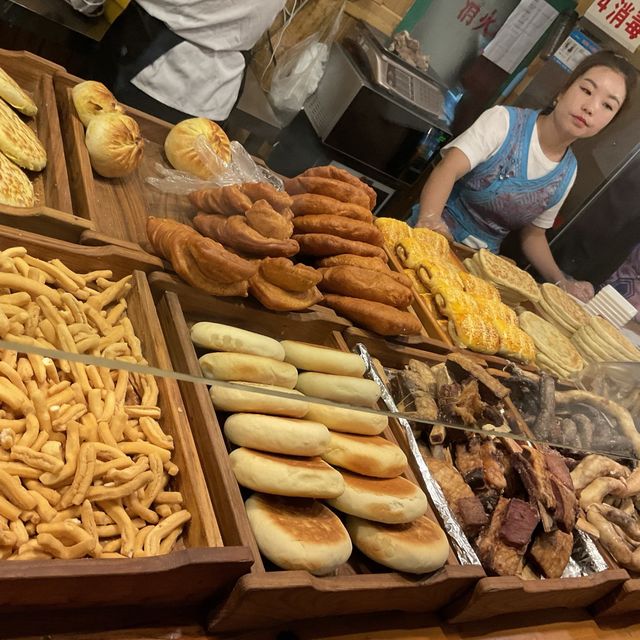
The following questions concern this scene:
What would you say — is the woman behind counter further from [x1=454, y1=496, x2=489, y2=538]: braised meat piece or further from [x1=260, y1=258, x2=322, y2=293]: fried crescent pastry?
[x1=454, y1=496, x2=489, y2=538]: braised meat piece

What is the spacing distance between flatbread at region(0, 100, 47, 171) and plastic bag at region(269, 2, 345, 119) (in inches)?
77.6

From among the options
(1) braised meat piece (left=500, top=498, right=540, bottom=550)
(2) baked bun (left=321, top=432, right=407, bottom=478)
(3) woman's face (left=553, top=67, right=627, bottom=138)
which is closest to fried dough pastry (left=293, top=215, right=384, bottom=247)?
(2) baked bun (left=321, top=432, right=407, bottom=478)

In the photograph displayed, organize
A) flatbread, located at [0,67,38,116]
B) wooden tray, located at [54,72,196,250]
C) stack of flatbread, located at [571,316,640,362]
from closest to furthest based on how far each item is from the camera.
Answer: wooden tray, located at [54,72,196,250] → flatbread, located at [0,67,38,116] → stack of flatbread, located at [571,316,640,362]

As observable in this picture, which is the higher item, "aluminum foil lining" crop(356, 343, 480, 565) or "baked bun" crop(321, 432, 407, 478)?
"baked bun" crop(321, 432, 407, 478)

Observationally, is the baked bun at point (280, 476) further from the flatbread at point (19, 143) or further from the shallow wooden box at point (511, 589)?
the flatbread at point (19, 143)

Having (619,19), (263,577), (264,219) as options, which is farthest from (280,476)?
(619,19)

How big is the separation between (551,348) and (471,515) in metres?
1.48

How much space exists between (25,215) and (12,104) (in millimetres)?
574

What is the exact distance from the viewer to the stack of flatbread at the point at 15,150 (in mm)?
1592

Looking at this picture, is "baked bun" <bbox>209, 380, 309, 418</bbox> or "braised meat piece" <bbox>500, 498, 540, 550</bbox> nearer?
"baked bun" <bbox>209, 380, 309, 418</bbox>

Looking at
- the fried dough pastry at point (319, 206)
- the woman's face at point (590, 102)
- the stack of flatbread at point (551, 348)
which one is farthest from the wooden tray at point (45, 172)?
the woman's face at point (590, 102)

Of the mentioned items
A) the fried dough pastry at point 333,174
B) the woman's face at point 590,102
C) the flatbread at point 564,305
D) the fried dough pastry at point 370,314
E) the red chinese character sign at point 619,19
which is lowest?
the fried dough pastry at point 370,314

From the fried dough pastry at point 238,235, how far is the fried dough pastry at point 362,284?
41 centimetres

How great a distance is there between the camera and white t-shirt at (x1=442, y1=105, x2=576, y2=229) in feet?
13.0
